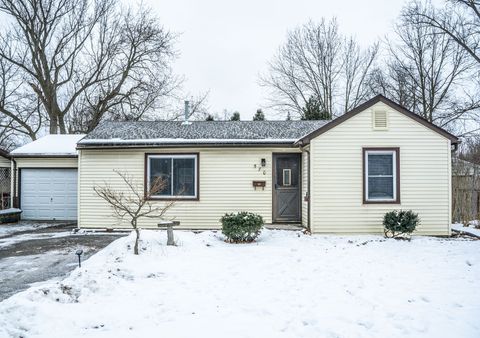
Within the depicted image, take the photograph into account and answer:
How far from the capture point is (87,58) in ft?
86.8

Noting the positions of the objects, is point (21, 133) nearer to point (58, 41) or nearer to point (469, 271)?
point (58, 41)

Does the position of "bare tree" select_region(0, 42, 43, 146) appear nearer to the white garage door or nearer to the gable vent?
the white garage door

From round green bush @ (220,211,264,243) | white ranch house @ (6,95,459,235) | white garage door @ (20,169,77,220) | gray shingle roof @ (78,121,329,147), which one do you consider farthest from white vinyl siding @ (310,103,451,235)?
white garage door @ (20,169,77,220)

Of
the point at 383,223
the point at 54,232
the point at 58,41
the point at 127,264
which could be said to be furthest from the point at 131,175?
the point at 58,41

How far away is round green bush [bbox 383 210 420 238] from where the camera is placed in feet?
33.2

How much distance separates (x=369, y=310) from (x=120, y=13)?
27138mm

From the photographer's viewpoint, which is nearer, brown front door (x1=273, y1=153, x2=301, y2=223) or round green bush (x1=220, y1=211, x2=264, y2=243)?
round green bush (x1=220, y1=211, x2=264, y2=243)

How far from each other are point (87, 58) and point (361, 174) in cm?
2194

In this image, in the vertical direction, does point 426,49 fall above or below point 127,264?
above

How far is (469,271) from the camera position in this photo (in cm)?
696

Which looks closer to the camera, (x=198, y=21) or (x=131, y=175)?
(x=131, y=175)

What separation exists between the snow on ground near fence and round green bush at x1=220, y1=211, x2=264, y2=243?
2.94ft

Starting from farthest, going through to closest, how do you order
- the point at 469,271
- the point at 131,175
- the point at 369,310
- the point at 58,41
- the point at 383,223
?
the point at 58,41 → the point at 131,175 → the point at 383,223 → the point at 469,271 → the point at 369,310

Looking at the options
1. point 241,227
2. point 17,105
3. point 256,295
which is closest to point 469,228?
point 241,227
